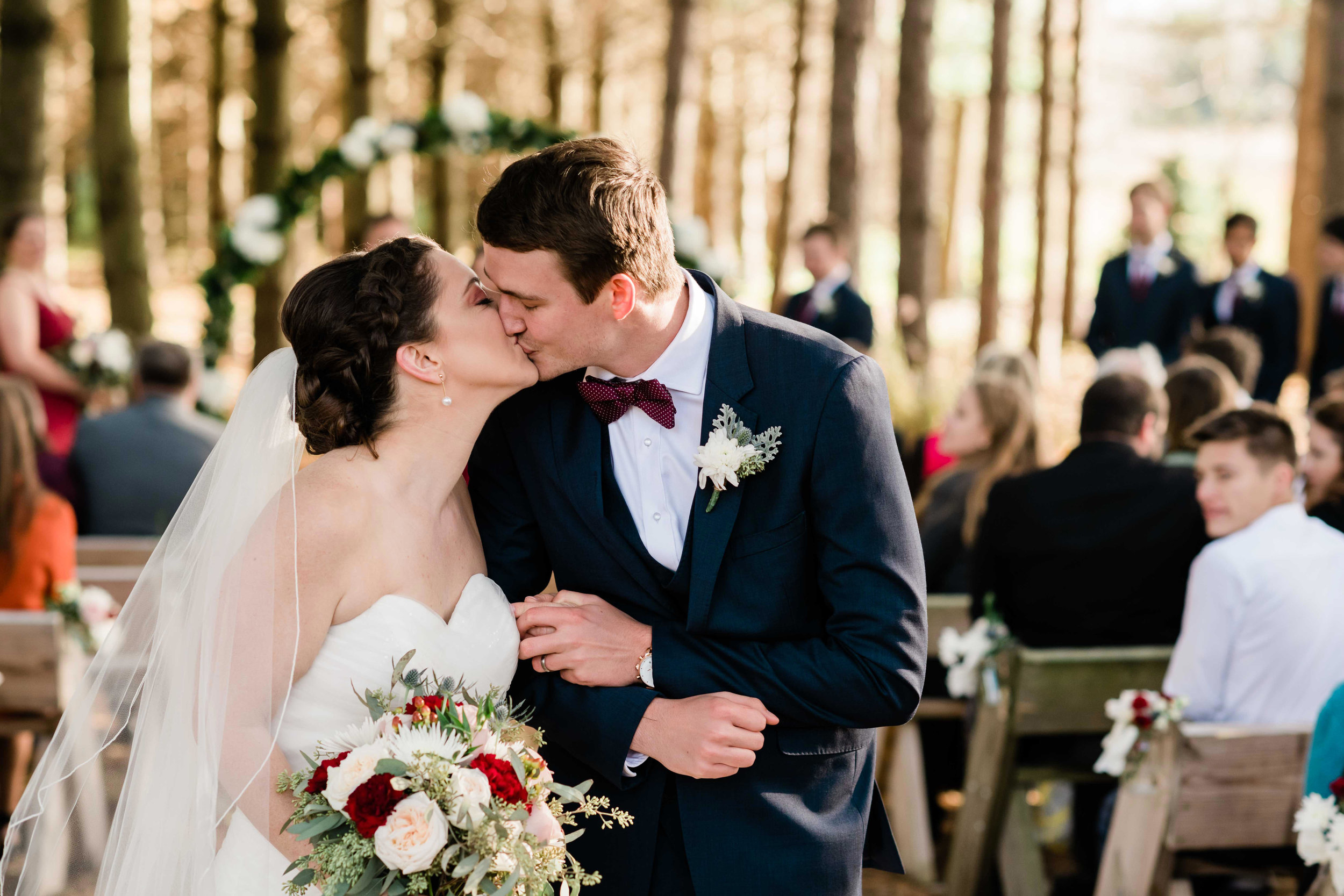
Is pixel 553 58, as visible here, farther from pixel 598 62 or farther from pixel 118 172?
pixel 118 172

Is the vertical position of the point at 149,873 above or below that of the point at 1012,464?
below

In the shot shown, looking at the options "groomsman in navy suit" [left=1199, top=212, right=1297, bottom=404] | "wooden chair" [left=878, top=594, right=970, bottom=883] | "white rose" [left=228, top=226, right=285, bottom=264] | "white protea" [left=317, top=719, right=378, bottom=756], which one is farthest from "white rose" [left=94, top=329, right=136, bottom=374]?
"groomsman in navy suit" [left=1199, top=212, right=1297, bottom=404]

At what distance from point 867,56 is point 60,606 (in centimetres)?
863

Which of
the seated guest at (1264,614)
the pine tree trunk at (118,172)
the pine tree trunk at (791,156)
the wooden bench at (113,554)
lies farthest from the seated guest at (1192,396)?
the pine tree trunk at (118,172)

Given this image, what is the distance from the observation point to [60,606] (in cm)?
505

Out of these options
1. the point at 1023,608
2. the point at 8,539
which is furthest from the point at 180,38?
the point at 1023,608

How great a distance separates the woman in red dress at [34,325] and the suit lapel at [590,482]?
655 cm

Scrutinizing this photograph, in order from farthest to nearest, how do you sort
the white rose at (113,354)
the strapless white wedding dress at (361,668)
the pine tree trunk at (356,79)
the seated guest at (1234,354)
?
1. the pine tree trunk at (356,79)
2. the white rose at (113,354)
3. the seated guest at (1234,354)
4. the strapless white wedding dress at (361,668)

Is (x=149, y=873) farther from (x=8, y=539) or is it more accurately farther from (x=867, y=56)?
(x=867, y=56)

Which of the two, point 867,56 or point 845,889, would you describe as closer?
point 845,889

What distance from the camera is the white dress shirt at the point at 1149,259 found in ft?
35.5

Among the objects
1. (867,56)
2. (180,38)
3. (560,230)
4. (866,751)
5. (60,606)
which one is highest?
(180,38)

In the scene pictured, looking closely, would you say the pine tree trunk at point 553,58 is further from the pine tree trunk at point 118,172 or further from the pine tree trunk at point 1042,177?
the pine tree trunk at point 118,172

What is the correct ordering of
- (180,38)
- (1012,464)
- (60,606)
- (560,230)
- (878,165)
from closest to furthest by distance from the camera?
(560,230)
(60,606)
(1012,464)
(180,38)
(878,165)
